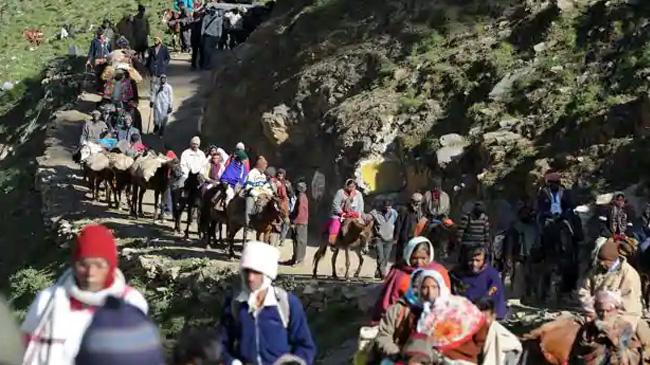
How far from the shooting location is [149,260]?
21.3 meters

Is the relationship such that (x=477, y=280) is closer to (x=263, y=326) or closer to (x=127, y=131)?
(x=263, y=326)

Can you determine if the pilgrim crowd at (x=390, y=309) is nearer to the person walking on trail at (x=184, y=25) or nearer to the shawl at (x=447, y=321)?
the shawl at (x=447, y=321)

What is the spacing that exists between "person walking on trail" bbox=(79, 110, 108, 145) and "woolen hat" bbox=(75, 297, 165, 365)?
2202 cm

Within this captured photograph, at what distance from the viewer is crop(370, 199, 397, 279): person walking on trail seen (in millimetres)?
19797

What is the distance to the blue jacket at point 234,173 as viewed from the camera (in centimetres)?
2188

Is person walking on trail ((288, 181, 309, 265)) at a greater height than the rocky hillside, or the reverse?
the rocky hillside

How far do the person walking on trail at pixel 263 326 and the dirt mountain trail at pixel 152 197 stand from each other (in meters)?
12.6

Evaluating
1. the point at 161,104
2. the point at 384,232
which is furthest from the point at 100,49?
the point at 384,232

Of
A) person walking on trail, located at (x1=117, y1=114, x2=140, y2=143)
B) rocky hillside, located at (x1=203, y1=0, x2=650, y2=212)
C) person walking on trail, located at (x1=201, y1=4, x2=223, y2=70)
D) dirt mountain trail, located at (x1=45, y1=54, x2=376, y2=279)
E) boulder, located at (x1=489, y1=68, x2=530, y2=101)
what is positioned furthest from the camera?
person walking on trail, located at (x1=201, y1=4, x2=223, y2=70)

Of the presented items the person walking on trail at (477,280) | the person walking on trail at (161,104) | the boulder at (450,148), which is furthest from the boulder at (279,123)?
the person walking on trail at (477,280)

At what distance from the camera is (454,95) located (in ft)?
80.5

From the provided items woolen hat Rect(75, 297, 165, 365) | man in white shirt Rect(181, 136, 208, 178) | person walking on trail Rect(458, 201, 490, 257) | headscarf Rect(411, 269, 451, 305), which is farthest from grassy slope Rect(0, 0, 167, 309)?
woolen hat Rect(75, 297, 165, 365)

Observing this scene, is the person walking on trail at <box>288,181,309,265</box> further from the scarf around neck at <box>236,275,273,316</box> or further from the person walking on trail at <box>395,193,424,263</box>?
the scarf around neck at <box>236,275,273,316</box>

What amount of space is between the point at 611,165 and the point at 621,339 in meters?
10.5
